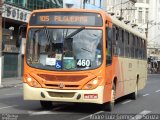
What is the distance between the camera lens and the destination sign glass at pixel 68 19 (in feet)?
51.0

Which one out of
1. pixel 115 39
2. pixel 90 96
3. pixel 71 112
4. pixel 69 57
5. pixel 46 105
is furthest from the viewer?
pixel 115 39

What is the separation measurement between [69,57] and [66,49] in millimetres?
273

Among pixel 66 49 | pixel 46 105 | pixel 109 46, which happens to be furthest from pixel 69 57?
pixel 46 105

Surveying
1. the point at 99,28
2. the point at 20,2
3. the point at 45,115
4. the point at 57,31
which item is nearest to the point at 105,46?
the point at 99,28

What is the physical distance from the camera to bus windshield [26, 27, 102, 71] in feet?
49.8

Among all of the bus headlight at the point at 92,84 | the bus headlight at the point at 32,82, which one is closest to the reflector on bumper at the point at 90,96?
the bus headlight at the point at 92,84

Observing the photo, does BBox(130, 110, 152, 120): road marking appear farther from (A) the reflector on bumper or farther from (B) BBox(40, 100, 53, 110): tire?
(B) BBox(40, 100, 53, 110): tire

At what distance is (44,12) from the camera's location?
15.8 metres

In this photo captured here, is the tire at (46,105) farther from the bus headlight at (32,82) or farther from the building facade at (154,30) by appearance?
the building facade at (154,30)

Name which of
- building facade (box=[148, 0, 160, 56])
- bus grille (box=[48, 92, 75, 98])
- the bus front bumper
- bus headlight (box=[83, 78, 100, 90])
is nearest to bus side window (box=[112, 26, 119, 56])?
bus headlight (box=[83, 78, 100, 90])

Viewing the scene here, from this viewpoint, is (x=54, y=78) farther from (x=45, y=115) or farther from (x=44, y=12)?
(x=44, y=12)

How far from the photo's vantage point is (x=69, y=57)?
15.2 meters

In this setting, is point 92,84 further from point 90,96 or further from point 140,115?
point 140,115

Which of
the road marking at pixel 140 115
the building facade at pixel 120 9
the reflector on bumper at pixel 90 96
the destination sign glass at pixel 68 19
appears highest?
the building facade at pixel 120 9
